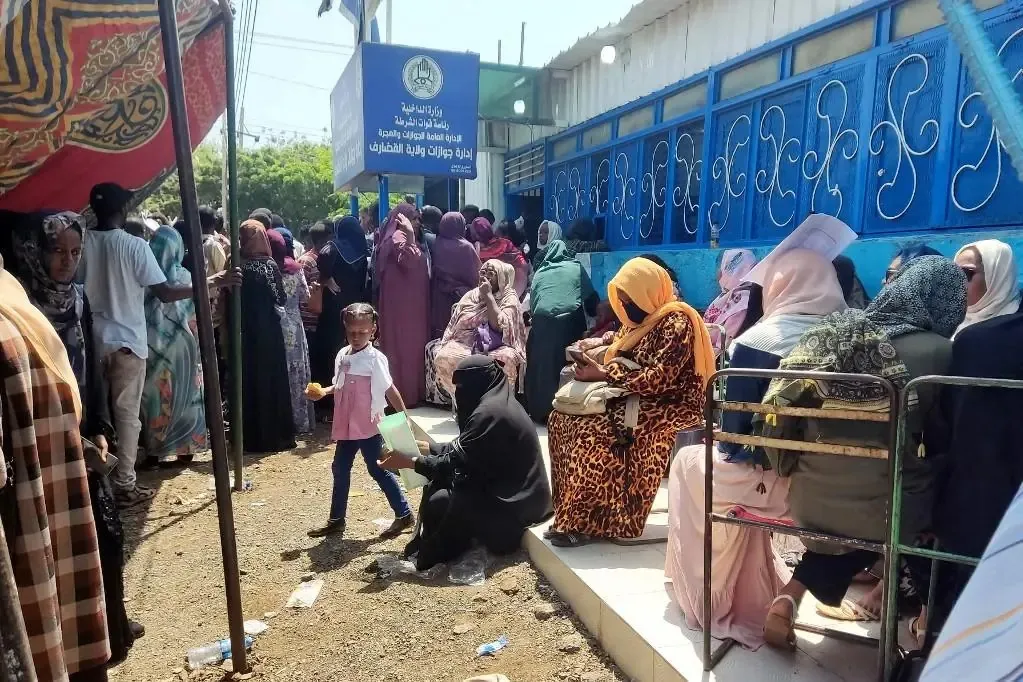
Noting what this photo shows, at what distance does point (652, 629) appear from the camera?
8.12 feet

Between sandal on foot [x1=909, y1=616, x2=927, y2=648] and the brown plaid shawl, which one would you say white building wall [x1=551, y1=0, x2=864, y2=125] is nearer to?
sandal on foot [x1=909, y1=616, x2=927, y2=648]

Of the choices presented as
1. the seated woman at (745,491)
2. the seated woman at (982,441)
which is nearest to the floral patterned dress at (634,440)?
the seated woman at (745,491)

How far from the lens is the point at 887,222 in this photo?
434 centimetres

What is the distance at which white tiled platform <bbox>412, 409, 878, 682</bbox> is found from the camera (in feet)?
7.29

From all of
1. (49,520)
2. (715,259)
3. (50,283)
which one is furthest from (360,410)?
(715,259)

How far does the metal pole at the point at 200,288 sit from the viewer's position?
2.11m

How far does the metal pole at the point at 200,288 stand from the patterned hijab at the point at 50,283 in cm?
72

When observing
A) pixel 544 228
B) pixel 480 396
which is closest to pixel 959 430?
pixel 480 396

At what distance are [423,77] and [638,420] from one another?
5.92 metres

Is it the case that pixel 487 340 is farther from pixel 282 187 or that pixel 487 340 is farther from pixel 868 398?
pixel 282 187

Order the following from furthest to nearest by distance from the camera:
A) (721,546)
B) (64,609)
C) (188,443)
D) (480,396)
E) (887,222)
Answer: (188,443) < (887,222) < (480,396) < (721,546) < (64,609)

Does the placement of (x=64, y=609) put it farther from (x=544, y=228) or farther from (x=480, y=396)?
(x=544, y=228)

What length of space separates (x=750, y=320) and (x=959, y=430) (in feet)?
5.80

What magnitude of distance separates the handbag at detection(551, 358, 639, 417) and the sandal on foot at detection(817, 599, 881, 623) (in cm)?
Answer: 106
